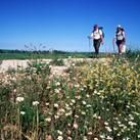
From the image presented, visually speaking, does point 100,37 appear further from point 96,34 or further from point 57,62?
point 57,62

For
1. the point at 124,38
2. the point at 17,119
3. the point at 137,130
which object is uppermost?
the point at 124,38

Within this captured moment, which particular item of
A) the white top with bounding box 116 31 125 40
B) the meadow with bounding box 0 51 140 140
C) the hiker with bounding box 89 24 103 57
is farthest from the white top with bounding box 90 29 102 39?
the meadow with bounding box 0 51 140 140

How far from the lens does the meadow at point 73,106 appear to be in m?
5.60

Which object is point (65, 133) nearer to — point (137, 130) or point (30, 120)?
point (30, 120)

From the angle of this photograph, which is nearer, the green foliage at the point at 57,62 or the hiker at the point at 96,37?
the green foliage at the point at 57,62

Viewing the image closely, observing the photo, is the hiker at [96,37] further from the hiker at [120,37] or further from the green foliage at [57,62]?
the green foliage at [57,62]

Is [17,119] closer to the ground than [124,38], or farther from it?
closer to the ground

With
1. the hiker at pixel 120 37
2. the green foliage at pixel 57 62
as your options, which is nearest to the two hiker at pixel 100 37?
the hiker at pixel 120 37

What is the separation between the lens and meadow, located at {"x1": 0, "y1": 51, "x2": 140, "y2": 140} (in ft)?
18.4

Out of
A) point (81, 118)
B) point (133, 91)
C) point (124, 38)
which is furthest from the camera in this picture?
point (124, 38)

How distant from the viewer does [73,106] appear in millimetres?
7238

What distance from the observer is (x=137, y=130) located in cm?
680

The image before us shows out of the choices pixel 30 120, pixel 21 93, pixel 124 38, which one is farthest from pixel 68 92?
pixel 124 38

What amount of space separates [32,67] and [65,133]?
4.18 meters
